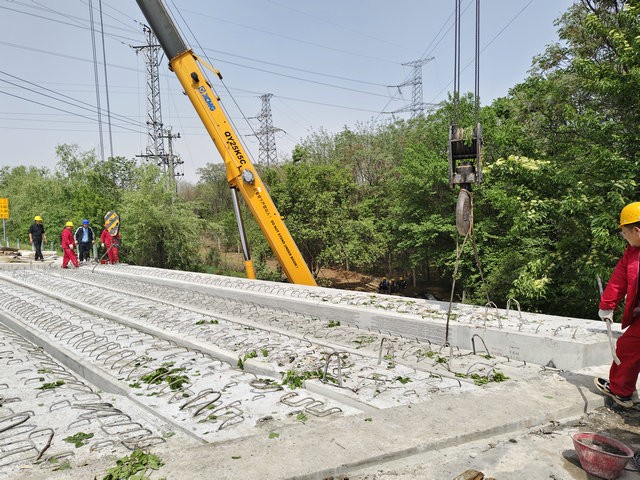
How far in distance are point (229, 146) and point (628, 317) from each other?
990cm

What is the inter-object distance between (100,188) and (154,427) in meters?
27.8

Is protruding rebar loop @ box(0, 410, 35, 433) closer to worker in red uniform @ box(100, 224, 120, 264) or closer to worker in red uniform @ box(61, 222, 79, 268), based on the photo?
worker in red uniform @ box(61, 222, 79, 268)

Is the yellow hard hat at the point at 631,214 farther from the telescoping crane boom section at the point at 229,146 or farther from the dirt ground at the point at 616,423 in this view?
the telescoping crane boom section at the point at 229,146

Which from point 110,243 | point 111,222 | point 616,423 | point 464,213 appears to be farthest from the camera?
point 110,243

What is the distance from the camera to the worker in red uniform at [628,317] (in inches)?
149

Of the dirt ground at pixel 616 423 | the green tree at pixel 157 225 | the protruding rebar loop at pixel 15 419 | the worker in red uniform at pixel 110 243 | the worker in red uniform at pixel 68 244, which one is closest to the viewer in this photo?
the dirt ground at pixel 616 423

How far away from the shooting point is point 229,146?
1168 cm

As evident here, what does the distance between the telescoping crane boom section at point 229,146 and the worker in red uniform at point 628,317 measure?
8.78m

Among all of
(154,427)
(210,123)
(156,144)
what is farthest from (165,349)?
(156,144)

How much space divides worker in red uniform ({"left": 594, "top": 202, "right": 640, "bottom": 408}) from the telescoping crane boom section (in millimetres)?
8778

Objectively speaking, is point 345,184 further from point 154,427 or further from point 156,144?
point 154,427

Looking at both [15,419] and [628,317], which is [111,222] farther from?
[628,317]

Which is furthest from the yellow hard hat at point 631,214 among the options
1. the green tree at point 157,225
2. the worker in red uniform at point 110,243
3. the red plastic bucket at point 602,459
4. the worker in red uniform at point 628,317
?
the green tree at point 157,225

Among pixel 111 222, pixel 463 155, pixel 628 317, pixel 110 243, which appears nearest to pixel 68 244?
pixel 110 243
